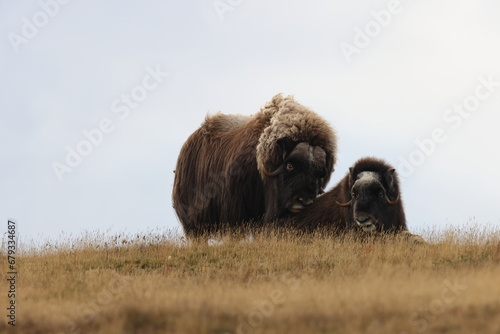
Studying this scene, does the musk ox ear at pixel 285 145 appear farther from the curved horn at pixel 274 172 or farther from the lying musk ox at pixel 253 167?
the curved horn at pixel 274 172

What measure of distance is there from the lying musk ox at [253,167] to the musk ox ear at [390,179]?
148 centimetres

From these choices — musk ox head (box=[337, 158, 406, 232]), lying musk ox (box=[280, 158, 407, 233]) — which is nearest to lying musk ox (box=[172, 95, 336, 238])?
lying musk ox (box=[280, 158, 407, 233])

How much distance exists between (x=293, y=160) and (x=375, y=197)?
194cm

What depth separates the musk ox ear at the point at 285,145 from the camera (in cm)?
1390

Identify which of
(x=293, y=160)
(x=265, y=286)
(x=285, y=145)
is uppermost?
A: (x=285, y=145)

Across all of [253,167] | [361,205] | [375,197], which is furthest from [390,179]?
[253,167]

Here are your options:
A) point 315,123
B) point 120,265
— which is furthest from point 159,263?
point 315,123

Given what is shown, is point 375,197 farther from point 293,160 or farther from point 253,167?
point 253,167

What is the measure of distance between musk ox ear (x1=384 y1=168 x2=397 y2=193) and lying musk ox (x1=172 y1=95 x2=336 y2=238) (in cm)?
148

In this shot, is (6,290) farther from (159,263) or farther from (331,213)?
(331,213)

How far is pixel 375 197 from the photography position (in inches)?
487

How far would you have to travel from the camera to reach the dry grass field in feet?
21.7

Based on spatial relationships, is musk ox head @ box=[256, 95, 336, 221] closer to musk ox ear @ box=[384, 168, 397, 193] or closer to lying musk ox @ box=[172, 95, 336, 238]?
lying musk ox @ box=[172, 95, 336, 238]

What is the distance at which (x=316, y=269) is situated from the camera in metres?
10.3
